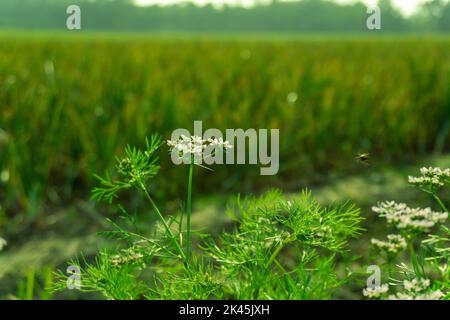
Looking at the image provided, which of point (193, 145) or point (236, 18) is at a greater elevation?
point (236, 18)

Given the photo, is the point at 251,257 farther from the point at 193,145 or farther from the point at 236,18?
the point at 236,18

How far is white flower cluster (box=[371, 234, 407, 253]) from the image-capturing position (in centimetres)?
93

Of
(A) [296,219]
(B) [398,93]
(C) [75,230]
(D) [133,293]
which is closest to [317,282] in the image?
(A) [296,219]

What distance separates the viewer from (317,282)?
1000mm

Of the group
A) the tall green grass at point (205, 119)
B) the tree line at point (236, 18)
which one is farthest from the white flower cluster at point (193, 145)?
the tree line at point (236, 18)

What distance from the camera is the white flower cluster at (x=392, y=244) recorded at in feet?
3.07

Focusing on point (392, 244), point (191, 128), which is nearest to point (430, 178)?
point (392, 244)

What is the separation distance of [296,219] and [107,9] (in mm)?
36081

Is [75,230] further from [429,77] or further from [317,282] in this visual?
[429,77]

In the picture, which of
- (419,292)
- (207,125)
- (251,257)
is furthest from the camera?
(207,125)

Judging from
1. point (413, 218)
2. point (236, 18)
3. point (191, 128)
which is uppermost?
point (236, 18)

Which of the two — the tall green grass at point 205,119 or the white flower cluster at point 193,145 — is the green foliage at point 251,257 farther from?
the tall green grass at point 205,119

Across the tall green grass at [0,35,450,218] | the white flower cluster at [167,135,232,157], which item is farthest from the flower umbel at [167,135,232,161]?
the tall green grass at [0,35,450,218]

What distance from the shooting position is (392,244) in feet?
3.08
